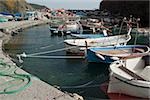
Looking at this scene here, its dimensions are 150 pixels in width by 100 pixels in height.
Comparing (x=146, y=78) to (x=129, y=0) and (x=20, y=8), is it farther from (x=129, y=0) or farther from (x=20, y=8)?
(x=20, y=8)

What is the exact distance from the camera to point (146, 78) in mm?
12797

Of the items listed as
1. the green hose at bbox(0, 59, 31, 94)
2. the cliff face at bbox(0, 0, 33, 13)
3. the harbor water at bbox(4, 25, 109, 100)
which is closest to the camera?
the green hose at bbox(0, 59, 31, 94)

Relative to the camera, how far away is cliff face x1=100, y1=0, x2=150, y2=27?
178 ft

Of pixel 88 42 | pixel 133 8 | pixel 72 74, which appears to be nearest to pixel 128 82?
pixel 72 74

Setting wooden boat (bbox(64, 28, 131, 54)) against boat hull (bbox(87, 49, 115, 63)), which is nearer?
boat hull (bbox(87, 49, 115, 63))

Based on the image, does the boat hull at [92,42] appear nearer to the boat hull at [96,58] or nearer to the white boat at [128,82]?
the boat hull at [96,58]

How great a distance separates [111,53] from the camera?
67.2 feet

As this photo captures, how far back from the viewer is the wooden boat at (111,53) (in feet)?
63.4

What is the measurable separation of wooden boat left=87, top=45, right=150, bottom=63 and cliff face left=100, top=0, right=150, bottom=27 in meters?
29.2

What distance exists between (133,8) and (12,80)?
52.4 m

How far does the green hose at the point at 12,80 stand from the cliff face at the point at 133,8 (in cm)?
3830

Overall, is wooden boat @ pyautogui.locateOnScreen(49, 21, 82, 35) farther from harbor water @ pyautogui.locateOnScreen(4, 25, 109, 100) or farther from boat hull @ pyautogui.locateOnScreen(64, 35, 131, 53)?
harbor water @ pyautogui.locateOnScreen(4, 25, 109, 100)

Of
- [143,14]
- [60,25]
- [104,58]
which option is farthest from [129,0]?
[104,58]

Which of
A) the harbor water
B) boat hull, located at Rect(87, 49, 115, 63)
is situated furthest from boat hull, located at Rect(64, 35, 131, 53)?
boat hull, located at Rect(87, 49, 115, 63)
